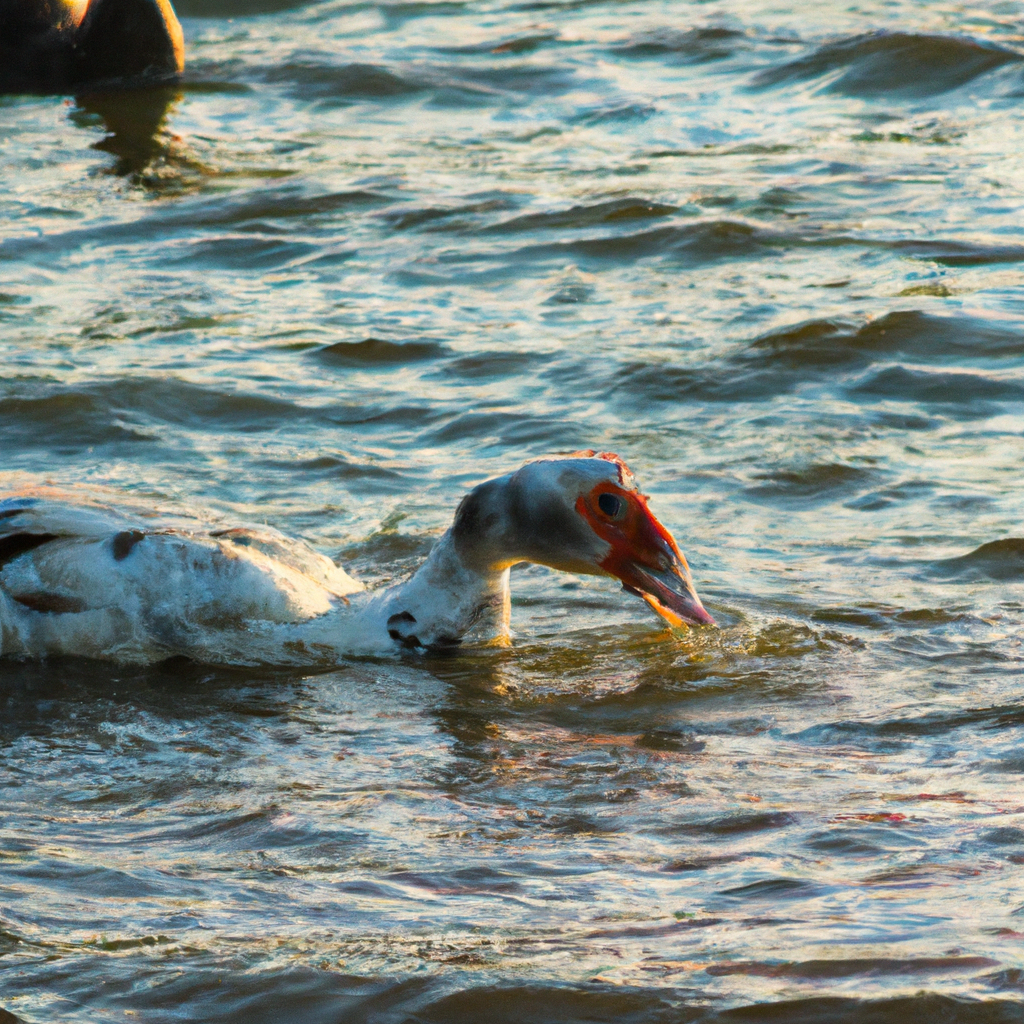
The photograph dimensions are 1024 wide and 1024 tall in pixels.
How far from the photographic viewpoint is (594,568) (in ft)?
16.6

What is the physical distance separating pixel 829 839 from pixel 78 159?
30.3 feet

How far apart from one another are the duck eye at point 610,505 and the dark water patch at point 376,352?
11.3 ft

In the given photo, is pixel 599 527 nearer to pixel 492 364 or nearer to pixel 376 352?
pixel 492 364

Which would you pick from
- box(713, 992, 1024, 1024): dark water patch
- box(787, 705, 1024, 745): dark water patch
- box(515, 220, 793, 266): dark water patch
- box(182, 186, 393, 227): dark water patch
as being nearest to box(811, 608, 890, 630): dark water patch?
box(787, 705, 1024, 745): dark water patch

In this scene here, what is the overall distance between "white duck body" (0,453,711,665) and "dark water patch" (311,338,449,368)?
9.63ft

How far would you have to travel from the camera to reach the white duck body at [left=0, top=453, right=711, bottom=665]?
17.3ft

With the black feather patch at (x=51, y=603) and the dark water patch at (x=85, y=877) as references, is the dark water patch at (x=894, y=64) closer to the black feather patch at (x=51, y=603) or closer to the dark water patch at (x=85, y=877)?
the black feather patch at (x=51, y=603)

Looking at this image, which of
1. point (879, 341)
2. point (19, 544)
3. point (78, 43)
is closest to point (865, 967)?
point (19, 544)

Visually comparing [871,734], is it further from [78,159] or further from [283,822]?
[78,159]

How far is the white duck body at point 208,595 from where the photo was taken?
5.27 metres

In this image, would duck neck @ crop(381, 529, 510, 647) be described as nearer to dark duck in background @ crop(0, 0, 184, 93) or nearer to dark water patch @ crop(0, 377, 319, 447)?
dark water patch @ crop(0, 377, 319, 447)

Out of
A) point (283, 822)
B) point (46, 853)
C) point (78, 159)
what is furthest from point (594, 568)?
point (78, 159)

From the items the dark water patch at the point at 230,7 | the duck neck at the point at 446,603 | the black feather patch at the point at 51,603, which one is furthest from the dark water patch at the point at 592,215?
the dark water patch at the point at 230,7

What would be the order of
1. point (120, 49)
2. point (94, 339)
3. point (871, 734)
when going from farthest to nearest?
point (120, 49)
point (94, 339)
point (871, 734)
